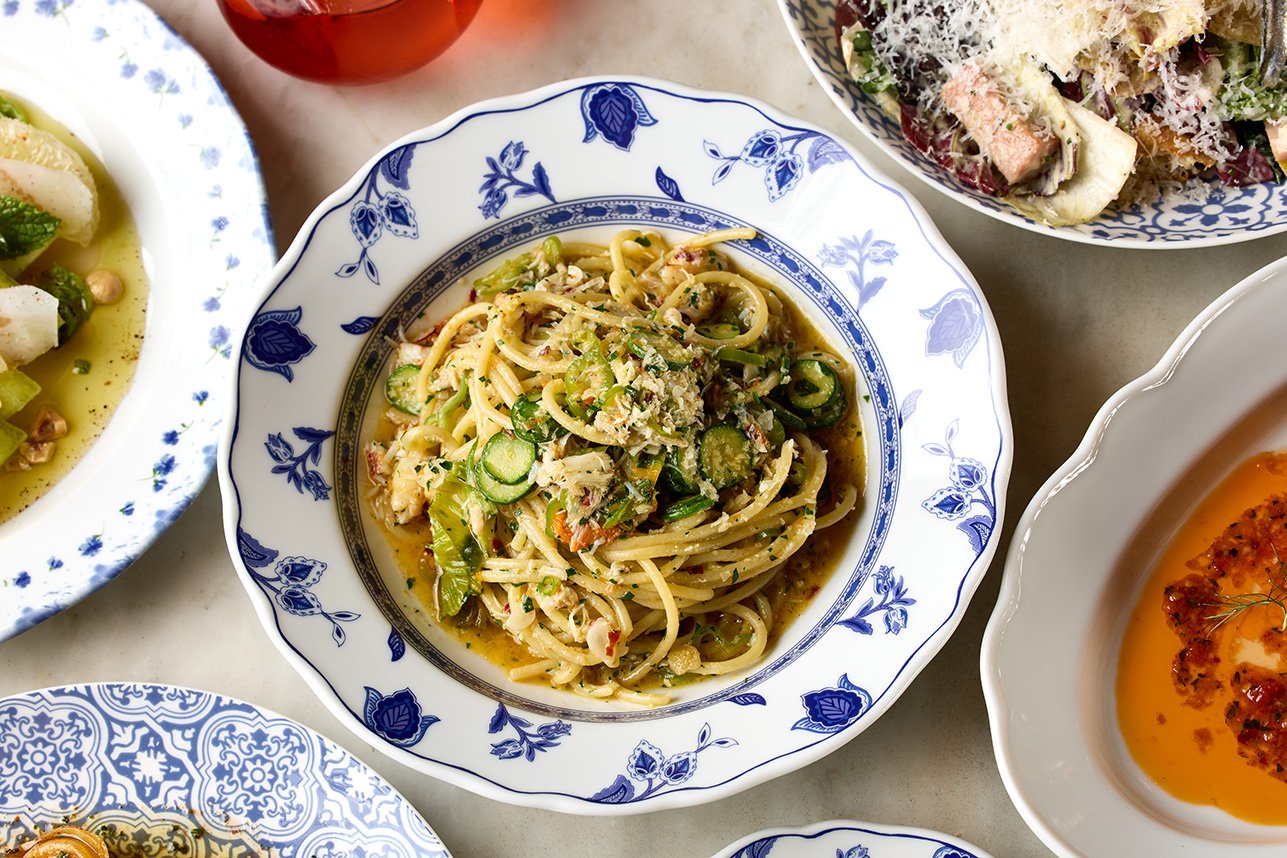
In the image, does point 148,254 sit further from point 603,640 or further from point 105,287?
point 603,640

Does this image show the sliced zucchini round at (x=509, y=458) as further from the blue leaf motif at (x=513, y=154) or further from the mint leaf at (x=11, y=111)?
the mint leaf at (x=11, y=111)

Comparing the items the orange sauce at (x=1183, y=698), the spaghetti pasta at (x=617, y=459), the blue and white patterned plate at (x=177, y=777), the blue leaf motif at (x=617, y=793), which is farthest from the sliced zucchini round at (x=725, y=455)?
the blue and white patterned plate at (x=177, y=777)

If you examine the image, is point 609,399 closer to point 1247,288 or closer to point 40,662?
point 1247,288

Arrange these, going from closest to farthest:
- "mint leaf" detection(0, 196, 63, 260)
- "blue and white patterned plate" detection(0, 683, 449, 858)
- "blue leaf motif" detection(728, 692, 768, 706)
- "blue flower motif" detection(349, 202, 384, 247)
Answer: "blue leaf motif" detection(728, 692, 768, 706)
"blue flower motif" detection(349, 202, 384, 247)
"blue and white patterned plate" detection(0, 683, 449, 858)
"mint leaf" detection(0, 196, 63, 260)

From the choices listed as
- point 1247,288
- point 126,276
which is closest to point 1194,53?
point 1247,288

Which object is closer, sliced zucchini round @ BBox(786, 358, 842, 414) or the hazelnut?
sliced zucchini round @ BBox(786, 358, 842, 414)

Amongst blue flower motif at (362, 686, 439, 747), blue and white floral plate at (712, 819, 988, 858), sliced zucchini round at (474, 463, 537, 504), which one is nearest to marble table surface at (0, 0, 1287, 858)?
blue and white floral plate at (712, 819, 988, 858)

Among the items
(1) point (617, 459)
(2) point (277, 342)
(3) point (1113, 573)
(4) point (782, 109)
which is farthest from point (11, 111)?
(3) point (1113, 573)

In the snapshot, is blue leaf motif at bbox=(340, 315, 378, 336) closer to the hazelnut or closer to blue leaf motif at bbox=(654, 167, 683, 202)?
blue leaf motif at bbox=(654, 167, 683, 202)
